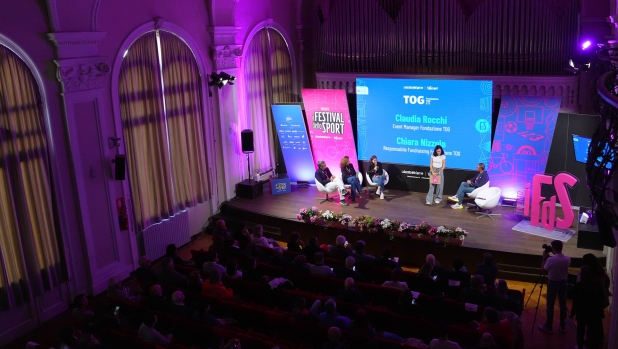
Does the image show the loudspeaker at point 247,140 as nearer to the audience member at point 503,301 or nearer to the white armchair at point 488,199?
the white armchair at point 488,199

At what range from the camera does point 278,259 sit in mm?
7664

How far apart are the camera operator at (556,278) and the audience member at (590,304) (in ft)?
1.67

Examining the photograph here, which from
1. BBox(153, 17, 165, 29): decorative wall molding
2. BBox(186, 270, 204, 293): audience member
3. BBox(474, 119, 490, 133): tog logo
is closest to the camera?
BBox(186, 270, 204, 293): audience member

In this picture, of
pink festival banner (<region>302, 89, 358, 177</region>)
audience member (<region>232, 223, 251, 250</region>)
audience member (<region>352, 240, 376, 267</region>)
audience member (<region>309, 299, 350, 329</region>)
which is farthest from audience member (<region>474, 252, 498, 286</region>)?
pink festival banner (<region>302, 89, 358, 177</region>)

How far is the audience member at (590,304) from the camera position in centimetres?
628

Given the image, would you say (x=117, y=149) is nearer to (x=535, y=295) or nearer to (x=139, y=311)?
(x=139, y=311)

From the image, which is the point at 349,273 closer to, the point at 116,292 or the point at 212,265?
the point at 212,265

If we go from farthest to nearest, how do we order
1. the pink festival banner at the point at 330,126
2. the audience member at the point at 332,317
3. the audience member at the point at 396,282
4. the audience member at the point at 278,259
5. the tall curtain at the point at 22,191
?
the pink festival banner at the point at 330,126, the audience member at the point at 278,259, the tall curtain at the point at 22,191, the audience member at the point at 396,282, the audience member at the point at 332,317

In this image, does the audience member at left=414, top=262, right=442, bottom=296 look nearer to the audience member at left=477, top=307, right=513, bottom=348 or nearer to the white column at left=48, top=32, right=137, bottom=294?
the audience member at left=477, top=307, right=513, bottom=348

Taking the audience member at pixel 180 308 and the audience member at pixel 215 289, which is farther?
the audience member at pixel 215 289

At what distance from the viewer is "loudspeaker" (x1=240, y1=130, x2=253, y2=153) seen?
11.4 metres

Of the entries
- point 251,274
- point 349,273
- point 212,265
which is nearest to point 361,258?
point 349,273

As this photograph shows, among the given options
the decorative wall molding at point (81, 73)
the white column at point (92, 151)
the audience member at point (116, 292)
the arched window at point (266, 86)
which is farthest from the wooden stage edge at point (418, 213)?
the audience member at point (116, 292)

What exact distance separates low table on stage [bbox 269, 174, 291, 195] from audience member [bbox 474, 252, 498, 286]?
19.2ft
